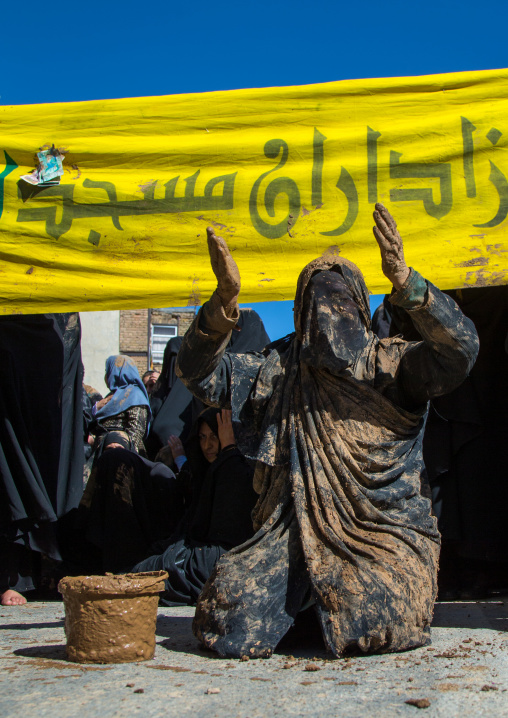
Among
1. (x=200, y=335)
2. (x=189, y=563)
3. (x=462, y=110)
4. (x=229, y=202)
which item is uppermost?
(x=462, y=110)

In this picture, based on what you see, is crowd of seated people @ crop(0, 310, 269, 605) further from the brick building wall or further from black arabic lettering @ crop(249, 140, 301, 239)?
the brick building wall

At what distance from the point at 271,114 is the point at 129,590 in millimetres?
2801

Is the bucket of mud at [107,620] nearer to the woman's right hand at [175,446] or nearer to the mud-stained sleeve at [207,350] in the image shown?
the mud-stained sleeve at [207,350]

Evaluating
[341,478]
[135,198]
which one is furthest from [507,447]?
[135,198]

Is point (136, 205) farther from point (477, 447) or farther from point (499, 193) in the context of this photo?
point (477, 447)

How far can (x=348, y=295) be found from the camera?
122 inches

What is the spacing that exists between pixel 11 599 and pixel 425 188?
11.2ft

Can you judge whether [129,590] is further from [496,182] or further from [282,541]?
[496,182]

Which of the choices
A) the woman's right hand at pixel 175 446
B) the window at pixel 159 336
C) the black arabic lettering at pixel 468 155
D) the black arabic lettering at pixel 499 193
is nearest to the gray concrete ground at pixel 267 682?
the black arabic lettering at pixel 499 193

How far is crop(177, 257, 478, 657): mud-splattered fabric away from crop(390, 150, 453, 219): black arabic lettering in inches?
37.6

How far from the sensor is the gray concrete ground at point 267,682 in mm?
2039

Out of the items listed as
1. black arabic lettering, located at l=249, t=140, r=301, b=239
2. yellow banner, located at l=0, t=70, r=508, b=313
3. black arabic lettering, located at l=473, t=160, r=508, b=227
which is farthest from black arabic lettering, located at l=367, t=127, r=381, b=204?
black arabic lettering, located at l=473, t=160, r=508, b=227

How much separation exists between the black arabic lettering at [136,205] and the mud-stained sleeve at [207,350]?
1.18 metres

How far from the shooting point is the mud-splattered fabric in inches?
108
